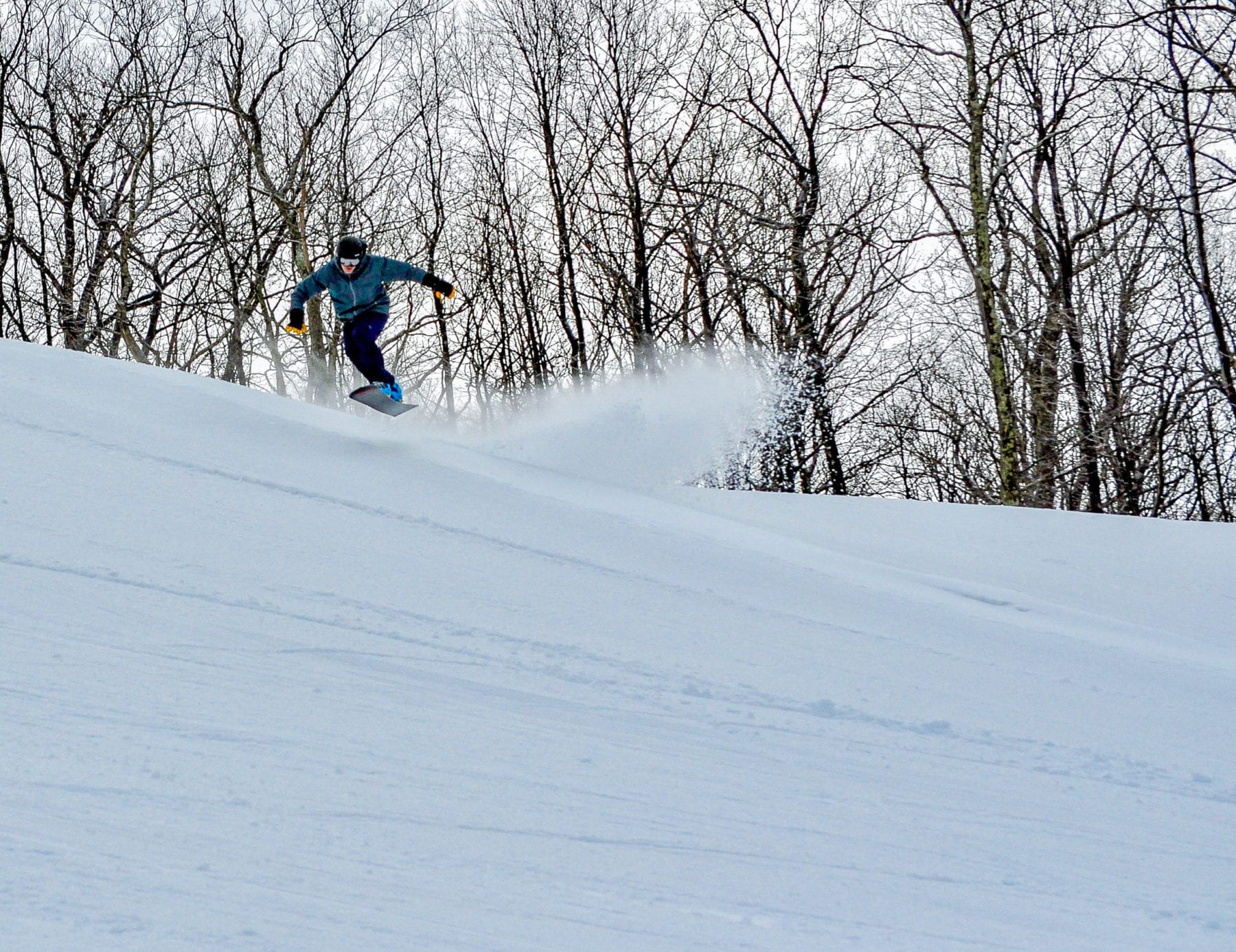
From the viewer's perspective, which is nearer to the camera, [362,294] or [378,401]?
[378,401]

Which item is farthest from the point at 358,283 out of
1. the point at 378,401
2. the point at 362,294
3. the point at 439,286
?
the point at 378,401

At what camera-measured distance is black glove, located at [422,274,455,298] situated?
24.1ft

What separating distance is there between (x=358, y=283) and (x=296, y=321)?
53 cm

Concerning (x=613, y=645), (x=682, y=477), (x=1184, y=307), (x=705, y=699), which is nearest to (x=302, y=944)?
(x=705, y=699)

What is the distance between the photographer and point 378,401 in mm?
7449

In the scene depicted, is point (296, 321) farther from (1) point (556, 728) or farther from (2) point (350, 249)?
(1) point (556, 728)

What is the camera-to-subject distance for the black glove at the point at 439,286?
24.1ft

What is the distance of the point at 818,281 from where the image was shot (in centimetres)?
1789

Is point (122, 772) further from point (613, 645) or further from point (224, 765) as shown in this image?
point (613, 645)

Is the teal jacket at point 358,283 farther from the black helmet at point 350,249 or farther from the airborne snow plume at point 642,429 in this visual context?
the airborne snow plume at point 642,429

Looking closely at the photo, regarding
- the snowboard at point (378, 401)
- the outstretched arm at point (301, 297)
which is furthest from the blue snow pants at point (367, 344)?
the outstretched arm at point (301, 297)

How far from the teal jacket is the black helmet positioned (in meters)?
0.08

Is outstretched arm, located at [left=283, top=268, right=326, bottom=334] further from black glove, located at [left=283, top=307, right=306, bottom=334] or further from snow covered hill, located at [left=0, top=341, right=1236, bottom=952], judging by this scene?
snow covered hill, located at [left=0, top=341, right=1236, bottom=952]

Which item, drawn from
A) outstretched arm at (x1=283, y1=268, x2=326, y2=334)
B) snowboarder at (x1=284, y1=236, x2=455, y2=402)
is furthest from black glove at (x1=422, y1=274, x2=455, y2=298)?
outstretched arm at (x1=283, y1=268, x2=326, y2=334)
